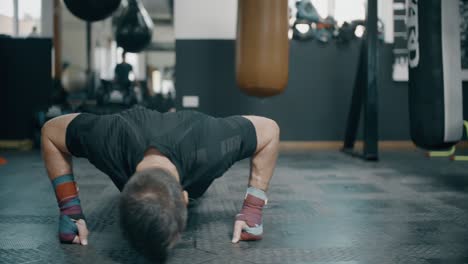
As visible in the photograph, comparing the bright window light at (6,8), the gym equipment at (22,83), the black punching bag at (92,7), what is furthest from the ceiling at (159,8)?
the black punching bag at (92,7)

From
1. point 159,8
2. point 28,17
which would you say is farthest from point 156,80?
point 28,17

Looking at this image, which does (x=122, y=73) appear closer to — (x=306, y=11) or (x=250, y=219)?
(x=306, y=11)

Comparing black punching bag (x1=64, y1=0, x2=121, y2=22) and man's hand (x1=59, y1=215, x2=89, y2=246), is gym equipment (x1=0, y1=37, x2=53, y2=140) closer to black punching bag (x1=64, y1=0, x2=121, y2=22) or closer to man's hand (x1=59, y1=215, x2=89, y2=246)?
black punching bag (x1=64, y1=0, x2=121, y2=22)

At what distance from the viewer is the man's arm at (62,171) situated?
1.76m

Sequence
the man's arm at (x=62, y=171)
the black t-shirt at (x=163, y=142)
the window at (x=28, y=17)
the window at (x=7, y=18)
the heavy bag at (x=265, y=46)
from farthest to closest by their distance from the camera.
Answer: the window at (x=28, y=17) → the window at (x=7, y=18) → the heavy bag at (x=265, y=46) → the man's arm at (x=62, y=171) → the black t-shirt at (x=163, y=142)

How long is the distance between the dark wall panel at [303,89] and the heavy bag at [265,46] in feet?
8.57

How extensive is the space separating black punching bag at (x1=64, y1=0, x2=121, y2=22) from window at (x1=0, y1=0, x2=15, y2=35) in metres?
3.63

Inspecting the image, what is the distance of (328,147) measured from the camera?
571 centimetres

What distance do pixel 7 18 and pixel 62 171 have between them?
209 inches

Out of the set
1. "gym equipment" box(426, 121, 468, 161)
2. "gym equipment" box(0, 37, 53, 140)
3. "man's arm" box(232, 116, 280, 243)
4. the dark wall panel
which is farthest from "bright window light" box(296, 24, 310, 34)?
"man's arm" box(232, 116, 280, 243)

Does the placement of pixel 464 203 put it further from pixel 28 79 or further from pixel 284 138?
pixel 28 79

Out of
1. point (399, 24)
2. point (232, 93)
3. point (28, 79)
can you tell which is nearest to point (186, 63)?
point (232, 93)

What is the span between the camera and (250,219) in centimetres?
189

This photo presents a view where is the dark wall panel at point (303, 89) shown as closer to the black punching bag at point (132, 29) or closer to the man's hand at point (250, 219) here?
the black punching bag at point (132, 29)
